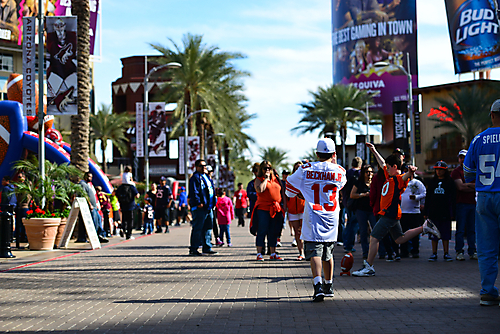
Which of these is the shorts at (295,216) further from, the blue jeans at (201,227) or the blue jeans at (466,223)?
the blue jeans at (466,223)

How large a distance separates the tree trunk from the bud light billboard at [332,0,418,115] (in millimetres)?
62306

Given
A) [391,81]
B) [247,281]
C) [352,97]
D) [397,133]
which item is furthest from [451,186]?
[391,81]

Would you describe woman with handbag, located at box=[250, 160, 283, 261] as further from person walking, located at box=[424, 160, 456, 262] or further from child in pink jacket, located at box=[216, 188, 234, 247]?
child in pink jacket, located at box=[216, 188, 234, 247]

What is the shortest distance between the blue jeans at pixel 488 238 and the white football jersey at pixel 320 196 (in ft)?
5.18

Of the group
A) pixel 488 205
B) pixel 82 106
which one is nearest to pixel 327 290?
pixel 488 205

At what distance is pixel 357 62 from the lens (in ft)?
261

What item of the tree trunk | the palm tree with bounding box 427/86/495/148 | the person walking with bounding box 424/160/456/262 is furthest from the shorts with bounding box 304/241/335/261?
the palm tree with bounding box 427/86/495/148

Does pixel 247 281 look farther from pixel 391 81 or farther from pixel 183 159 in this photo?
pixel 391 81

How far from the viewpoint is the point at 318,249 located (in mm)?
7176

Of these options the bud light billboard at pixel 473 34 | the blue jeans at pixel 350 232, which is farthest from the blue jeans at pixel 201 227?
the bud light billboard at pixel 473 34

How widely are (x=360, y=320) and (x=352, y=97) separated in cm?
4897

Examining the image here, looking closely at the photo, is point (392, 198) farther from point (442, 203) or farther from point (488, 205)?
point (442, 203)

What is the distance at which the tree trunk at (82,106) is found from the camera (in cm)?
1845

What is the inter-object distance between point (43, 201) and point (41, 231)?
0.86 meters
